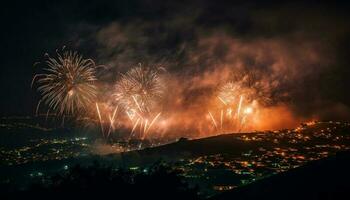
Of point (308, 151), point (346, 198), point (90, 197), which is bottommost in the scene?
point (90, 197)

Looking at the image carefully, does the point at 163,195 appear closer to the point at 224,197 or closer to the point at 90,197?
the point at 90,197

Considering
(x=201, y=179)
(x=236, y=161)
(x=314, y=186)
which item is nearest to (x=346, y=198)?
(x=314, y=186)

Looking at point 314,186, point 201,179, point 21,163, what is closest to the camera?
point 314,186

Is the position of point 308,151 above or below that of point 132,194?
above

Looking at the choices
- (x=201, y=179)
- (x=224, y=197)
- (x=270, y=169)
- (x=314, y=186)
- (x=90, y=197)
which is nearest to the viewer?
(x=314, y=186)

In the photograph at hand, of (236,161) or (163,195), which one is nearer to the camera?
(163,195)

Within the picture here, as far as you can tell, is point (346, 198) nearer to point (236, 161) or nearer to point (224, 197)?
point (224, 197)

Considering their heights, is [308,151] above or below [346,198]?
above

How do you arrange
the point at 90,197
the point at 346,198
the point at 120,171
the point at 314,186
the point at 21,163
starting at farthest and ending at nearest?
the point at 21,163 → the point at 120,171 → the point at 90,197 → the point at 314,186 → the point at 346,198

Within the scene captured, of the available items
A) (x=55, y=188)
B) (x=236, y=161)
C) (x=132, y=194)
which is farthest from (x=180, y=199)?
(x=236, y=161)
